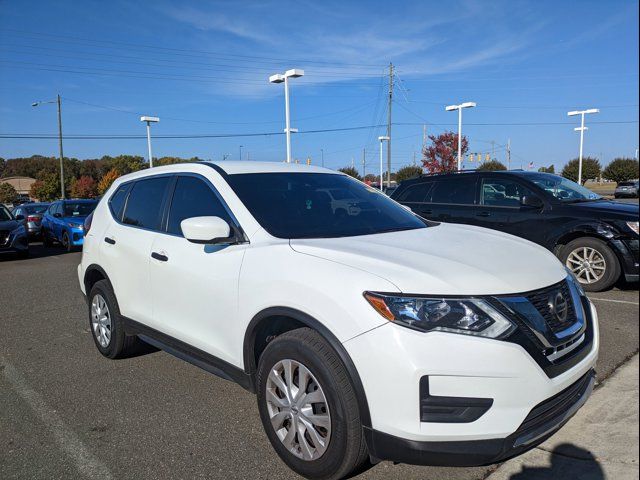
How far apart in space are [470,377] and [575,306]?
3.11ft

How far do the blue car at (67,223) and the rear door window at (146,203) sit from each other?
10532 mm

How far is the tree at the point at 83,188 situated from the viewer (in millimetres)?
77438

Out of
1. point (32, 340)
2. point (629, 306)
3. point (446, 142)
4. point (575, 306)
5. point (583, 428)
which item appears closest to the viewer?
point (575, 306)

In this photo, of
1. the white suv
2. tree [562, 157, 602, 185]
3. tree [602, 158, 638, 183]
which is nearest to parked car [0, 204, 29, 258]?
the white suv

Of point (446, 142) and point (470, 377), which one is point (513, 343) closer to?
point (470, 377)

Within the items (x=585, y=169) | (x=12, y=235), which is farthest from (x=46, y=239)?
(x=585, y=169)

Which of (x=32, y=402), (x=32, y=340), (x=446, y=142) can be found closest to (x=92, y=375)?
(x=32, y=402)

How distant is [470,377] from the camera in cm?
221

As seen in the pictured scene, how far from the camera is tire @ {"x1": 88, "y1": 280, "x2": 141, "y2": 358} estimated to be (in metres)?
4.52

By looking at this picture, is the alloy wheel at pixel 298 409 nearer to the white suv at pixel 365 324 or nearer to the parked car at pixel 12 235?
the white suv at pixel 365 324

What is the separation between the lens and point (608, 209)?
22.7 feet

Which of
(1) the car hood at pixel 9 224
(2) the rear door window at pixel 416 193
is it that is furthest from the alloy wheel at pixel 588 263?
(1) the car hood at pixel 9 224

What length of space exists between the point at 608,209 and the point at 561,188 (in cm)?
94

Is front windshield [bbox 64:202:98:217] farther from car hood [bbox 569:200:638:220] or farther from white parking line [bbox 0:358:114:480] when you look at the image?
car hood [bbox 569:200:638:220]
